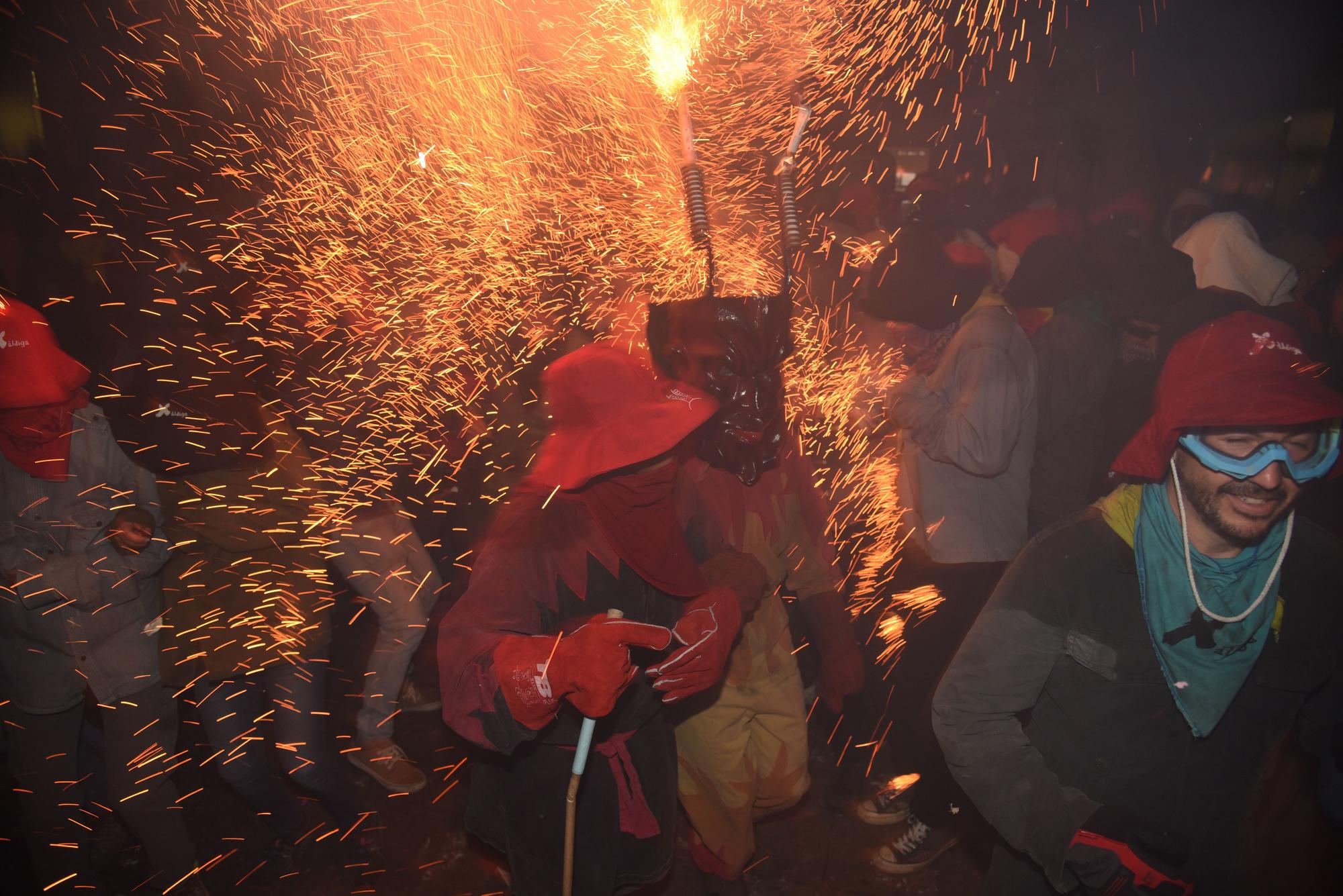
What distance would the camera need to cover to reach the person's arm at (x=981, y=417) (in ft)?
10.6

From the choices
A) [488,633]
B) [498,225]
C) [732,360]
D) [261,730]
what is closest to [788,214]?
[732,360]

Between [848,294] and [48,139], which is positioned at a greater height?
[48,139]

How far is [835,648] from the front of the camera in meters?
3.15

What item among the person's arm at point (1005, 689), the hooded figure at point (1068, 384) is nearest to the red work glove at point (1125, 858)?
the person's arm at point (1005, 689)

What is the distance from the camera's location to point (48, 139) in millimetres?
6883

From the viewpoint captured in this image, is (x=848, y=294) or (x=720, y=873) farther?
(x=848, y=294)

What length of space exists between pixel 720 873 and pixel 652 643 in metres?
1.41

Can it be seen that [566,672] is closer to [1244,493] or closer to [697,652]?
[697,652]

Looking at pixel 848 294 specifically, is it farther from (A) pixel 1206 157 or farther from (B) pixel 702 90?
(A) pixel 1206 157

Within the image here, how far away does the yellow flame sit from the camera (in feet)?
11.1

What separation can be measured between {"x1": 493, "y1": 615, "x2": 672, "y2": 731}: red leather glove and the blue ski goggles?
1517 mm

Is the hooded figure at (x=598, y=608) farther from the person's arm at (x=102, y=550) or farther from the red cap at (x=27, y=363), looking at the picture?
the red cap at (x=27, y=363)

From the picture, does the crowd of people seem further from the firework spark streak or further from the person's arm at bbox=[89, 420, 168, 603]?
the firework spark streak

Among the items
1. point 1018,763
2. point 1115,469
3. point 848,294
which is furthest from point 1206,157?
point 1018,763
